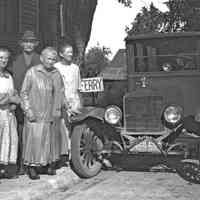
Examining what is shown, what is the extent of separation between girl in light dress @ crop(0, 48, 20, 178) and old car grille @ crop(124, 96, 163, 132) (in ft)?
4.75

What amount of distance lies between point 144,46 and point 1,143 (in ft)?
8.69

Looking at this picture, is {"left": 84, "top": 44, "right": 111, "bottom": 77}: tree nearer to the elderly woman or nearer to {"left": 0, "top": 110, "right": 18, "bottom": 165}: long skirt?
the elderly woman

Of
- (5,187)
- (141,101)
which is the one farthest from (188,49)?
(5,187)

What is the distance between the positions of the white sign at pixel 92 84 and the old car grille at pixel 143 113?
0.59 metres

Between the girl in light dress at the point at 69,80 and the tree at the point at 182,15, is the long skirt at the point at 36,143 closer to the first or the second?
the girl in light dress at the point at 69,80

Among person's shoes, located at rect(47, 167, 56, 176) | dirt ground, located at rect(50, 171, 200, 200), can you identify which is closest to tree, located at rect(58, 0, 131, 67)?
dirt ground, located at rect(50, 171, 200, 200)

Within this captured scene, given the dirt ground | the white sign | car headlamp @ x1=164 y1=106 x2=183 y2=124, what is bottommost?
the dirt ground

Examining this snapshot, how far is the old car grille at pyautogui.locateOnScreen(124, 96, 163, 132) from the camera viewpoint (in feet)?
17.2

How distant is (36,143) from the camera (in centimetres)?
484

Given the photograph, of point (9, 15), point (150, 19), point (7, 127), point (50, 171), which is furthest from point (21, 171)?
point (150, 19)

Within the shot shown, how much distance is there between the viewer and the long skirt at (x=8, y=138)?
473 centimetres

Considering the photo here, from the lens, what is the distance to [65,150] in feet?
17.4

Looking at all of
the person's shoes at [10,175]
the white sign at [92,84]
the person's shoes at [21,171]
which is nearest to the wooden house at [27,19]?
the white sign at [92,84]

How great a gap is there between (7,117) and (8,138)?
0.79 ft
